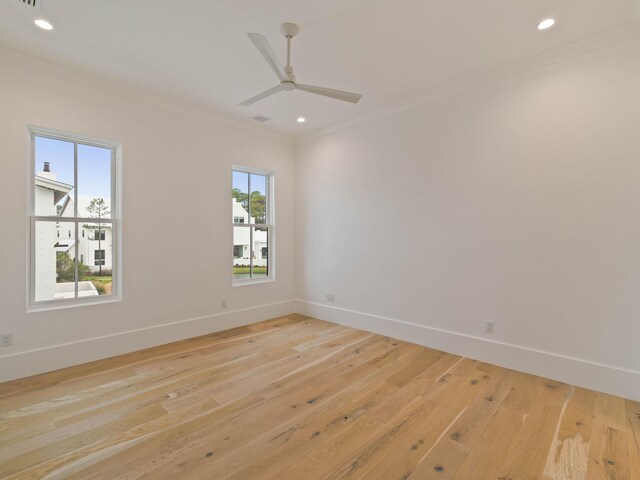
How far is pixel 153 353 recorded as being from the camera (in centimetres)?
343

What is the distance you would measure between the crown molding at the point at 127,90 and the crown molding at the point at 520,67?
1.81m

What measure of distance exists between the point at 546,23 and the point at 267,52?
220cm

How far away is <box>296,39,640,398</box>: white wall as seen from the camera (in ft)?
8.41

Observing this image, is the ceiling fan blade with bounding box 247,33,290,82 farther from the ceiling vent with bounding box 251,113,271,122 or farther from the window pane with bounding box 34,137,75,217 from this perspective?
the window pane with bounding box 34,137,75,217

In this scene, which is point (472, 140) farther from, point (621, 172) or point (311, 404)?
point (311, 404)

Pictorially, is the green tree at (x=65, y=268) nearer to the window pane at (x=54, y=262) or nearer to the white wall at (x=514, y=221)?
the window pane at (x=54, y=262)

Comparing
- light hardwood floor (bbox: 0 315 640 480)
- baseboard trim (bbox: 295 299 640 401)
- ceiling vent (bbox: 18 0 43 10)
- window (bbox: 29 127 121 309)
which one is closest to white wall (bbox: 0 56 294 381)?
window (bbox: 29 127 121 309)

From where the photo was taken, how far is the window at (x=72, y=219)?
3.03 metres

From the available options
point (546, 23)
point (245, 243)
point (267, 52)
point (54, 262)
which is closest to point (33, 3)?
point (267, 52)

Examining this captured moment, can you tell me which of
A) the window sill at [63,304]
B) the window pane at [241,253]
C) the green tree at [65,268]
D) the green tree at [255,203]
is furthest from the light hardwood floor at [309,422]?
the green tree at [255,203]

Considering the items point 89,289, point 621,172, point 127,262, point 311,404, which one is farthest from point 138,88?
point 621,172

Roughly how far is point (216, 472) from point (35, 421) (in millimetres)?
1515

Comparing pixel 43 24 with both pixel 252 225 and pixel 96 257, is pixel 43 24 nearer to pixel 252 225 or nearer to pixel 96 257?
pixel 96 257

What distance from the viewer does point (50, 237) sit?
3.10 meters
